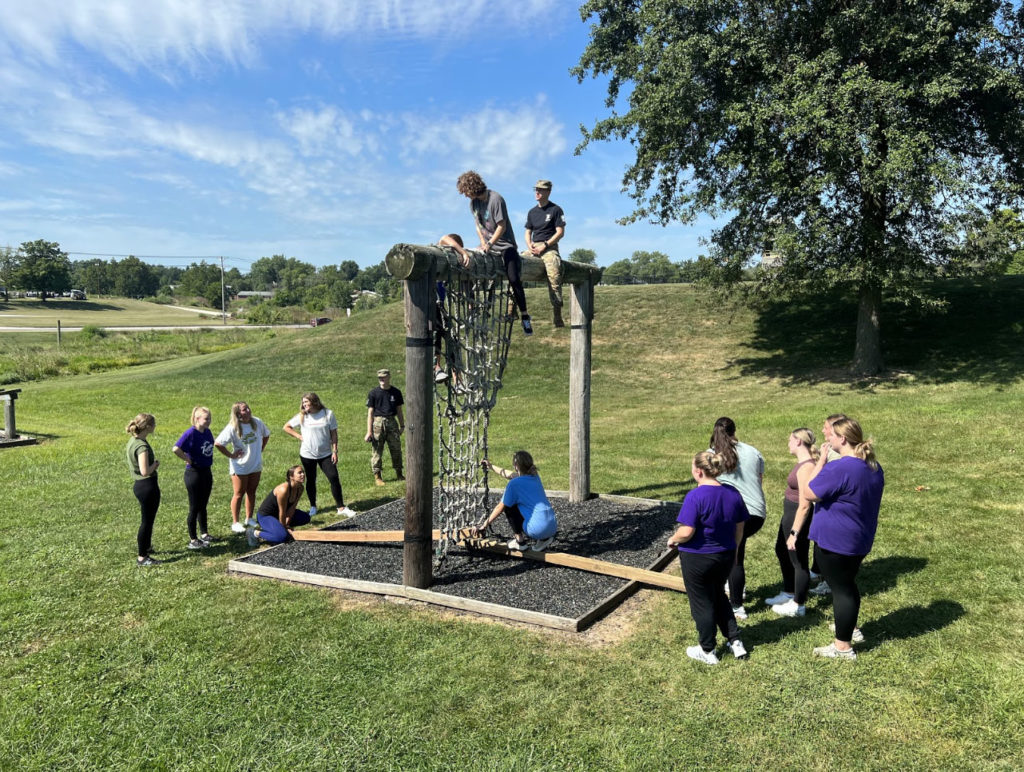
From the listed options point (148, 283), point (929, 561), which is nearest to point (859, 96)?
point (929, 561)

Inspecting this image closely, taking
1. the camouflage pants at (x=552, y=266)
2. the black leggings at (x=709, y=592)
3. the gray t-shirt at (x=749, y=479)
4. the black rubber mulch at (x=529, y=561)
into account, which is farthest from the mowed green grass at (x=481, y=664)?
the camouflage pants at (x=552, y=266)

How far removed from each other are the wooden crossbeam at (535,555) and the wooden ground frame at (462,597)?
0.12 m

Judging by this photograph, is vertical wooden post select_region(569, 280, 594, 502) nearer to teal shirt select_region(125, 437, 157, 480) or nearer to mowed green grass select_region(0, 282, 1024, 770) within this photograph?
mowed green grass select_region(0, 282, 1024, 770)

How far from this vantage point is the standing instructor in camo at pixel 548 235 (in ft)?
27.7

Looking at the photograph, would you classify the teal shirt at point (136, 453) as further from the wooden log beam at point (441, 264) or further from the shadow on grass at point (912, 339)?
the shadow on grass at point (912, 339)

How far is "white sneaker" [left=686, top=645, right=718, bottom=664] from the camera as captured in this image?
16.9 feet

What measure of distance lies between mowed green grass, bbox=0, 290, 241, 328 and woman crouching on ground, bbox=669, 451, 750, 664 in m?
89.6

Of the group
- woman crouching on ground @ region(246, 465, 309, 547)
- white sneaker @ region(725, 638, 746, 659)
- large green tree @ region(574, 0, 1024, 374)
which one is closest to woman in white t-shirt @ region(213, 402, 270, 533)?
woman crouching on ground @ region(246, 465, 309, 547)

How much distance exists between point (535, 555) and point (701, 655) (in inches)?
95.5

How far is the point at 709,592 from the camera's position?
16.5 feet

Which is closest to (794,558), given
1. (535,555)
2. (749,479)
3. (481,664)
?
(749,479)

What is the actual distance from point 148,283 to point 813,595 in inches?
7629

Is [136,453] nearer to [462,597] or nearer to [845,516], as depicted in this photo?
[462,597]

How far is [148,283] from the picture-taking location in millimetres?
172000
